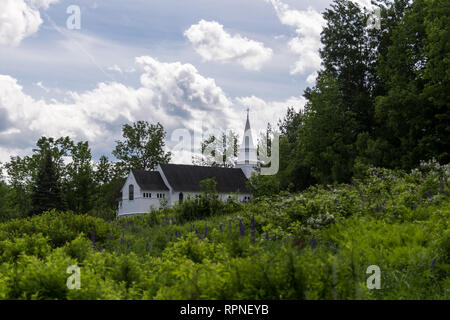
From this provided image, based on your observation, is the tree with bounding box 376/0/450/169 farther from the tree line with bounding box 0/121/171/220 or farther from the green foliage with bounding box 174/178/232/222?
the tree line with bounding box 0/121/171/220

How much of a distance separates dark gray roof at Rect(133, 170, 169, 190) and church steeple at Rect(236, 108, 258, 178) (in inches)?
489

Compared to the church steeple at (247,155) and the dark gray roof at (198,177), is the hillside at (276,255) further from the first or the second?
the church steeple at (247,155)

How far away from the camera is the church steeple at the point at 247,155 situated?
200 feet

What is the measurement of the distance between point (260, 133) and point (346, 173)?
26.1 metres

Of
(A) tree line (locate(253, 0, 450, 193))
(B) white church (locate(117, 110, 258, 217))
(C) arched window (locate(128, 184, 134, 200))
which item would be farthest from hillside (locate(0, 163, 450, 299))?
(C) arched window (locate(128, 184, 134, 200))

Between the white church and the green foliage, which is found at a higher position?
the white church

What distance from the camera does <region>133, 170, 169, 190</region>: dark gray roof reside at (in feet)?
172

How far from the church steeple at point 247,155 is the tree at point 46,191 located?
24.3 m

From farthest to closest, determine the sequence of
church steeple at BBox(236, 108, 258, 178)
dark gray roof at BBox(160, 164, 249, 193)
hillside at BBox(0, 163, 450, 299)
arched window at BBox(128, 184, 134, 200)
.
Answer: church steeple at BBox(236, 108, 258, 178) < dark gray roof at BBox(160, 164, 249, 193) < arched window at BBox(128, 184, 134, 200) < hillside at BBox(0, 163, 450, 299)

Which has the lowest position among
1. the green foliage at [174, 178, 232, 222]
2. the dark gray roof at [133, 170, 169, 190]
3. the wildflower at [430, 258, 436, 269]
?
the wildflower at [430, 258, 436, 269]

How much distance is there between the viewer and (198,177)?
56.5 metres

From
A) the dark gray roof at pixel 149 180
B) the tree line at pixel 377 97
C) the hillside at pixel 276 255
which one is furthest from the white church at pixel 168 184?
the hillside at pixel 276 255

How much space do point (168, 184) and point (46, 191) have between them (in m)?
13.8
